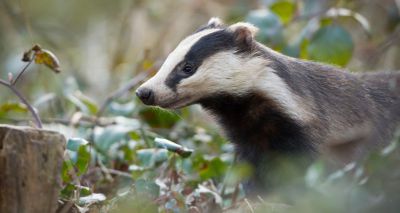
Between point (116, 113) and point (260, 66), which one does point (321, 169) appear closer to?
point (260, 66)

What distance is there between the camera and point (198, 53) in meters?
5.24

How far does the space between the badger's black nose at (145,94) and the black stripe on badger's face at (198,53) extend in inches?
5.6

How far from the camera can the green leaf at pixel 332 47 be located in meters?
7.40

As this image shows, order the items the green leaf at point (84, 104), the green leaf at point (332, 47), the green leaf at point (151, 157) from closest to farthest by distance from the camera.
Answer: the green leaf at point (151, 157), the green leaf at point (84, 104), the green leaf at point (332, 47)

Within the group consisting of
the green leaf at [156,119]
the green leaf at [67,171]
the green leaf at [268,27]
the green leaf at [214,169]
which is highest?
the green leaf at [268,27]

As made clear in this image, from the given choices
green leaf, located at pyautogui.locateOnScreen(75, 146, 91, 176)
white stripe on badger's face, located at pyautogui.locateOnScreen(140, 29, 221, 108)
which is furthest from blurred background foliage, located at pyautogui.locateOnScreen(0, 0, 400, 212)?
white stripe on badger's face, located at pyautogui.locateOnScreen(140, 29, 221, 108)

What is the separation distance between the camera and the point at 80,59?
37.3ft

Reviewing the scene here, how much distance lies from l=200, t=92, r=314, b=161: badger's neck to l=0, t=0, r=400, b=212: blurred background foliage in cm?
19

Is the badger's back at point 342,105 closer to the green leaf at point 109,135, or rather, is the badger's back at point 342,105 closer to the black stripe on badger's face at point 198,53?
the black stripe on badger's face at point 198,53

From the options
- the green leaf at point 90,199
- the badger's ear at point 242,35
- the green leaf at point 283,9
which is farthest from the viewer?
the green leaf at point 283,9

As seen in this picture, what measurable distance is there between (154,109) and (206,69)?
1.43 meters

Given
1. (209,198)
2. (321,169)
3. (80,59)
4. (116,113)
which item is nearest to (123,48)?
(80,59)

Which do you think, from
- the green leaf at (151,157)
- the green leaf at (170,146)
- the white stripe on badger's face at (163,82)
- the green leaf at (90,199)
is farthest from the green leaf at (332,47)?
the green leaf at (90,199)

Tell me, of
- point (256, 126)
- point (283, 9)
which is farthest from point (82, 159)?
point (283, 9)
